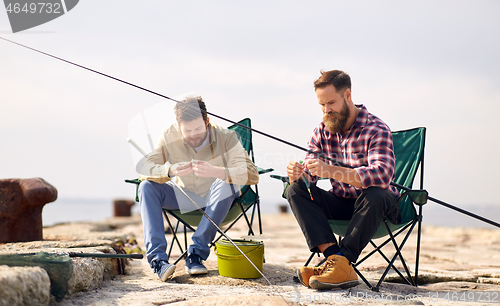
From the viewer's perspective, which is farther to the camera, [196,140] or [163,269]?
[196,140]

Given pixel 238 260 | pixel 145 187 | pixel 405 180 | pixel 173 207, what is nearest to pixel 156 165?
pixel 145 187

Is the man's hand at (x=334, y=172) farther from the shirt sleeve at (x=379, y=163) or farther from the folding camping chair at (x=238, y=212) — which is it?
the folding camping chair at (x=238, y=212)

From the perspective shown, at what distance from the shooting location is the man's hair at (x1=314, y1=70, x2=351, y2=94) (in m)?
2.31

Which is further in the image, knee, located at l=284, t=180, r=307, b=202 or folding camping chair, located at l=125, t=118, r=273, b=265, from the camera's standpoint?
folding camping chair, located at l=125, t=118, r=273, b=265

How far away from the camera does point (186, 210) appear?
2.58m

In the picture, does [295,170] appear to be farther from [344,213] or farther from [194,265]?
[194,265]

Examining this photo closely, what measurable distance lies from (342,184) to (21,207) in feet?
7.50

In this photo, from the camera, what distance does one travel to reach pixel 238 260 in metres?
2.32

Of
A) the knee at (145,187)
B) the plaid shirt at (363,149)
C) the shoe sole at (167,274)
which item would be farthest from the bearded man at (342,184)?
the knee at (145,187)

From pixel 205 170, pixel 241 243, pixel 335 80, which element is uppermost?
pixel 335 80

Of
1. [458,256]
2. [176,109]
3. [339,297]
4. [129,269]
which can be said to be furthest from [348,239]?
[458,256]

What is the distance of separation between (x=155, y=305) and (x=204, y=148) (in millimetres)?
1190

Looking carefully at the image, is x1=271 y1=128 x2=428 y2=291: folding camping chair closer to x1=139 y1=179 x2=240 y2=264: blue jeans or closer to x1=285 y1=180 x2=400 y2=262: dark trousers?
x1=285 y1=180 x2=400 y2=262: dark trousers

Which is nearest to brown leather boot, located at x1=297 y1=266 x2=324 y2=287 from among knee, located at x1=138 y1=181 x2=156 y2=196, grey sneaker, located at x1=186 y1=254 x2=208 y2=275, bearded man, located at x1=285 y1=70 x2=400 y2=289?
bearded man, located at x1=285 y1=70 x2=400 y2=289
